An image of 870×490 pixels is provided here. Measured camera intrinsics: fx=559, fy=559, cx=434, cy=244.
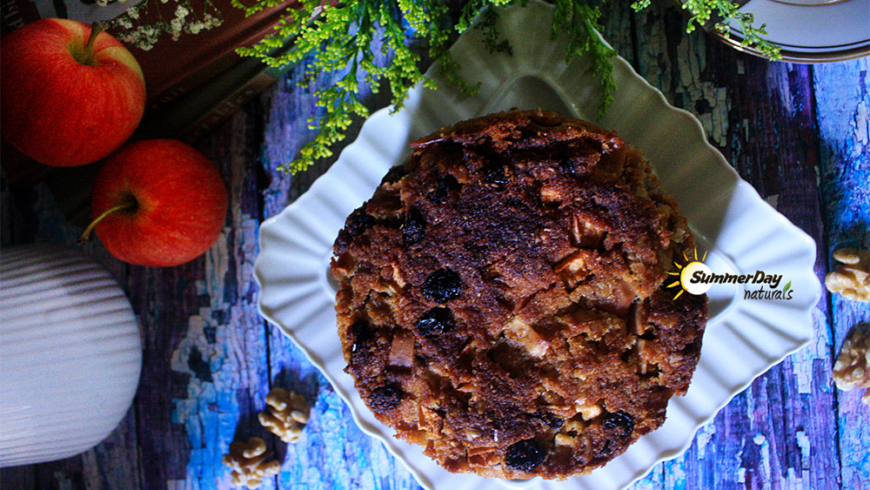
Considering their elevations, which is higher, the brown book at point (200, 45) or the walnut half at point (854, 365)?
the brown book at point (200, 45)

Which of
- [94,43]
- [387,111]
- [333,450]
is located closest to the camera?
[94,43]

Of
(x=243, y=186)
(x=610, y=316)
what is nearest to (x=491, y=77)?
(x=610, y=316)

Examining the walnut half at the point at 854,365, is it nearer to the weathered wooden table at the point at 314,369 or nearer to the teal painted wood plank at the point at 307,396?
the weathered wooden table at the point at 314,369

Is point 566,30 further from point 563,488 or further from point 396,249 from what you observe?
point 563,488

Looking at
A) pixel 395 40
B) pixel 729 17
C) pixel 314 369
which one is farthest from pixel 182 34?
pixel 729 17

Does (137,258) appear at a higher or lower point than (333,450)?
higher

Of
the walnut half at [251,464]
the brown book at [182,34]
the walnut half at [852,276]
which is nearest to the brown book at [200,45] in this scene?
the brown book at [182,34]
